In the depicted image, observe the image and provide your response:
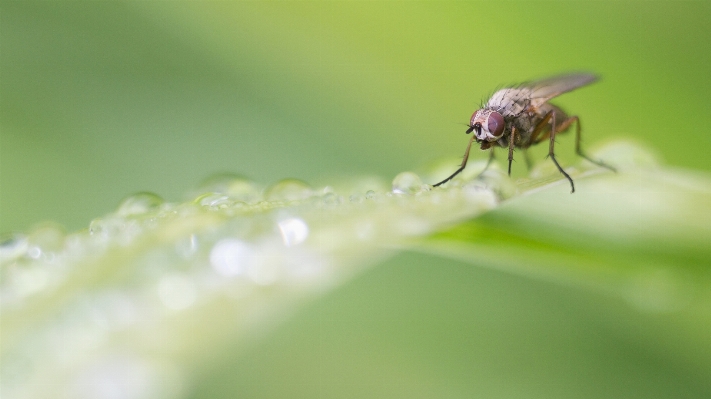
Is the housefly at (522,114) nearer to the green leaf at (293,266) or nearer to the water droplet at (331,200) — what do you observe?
the green leaf at (293,266)

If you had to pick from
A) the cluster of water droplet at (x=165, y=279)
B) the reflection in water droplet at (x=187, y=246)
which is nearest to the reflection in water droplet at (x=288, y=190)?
the cluster of water droplet at (x=165, y=279)

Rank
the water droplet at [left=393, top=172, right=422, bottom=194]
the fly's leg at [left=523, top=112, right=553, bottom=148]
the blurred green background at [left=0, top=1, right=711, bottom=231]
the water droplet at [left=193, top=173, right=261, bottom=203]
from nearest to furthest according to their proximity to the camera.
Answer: the water droplet at [left=393, top=172, right=422, bottom=194]
the water droplet at [left=193, top=173, right=261, bottom=203]
the fly's leg at [left=523, top=112, right=553, bottom=148]
the blurred green background at [left=0, top=1, right=711, bottom=231]

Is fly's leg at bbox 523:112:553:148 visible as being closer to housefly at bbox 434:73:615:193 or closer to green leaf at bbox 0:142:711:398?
housefly at bbox 434:73:615:193

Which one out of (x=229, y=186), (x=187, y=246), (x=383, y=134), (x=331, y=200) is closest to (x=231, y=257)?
(x=187, y=246)

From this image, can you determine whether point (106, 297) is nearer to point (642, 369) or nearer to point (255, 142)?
point (642, 369)

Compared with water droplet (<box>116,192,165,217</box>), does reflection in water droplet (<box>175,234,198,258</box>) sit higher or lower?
lower

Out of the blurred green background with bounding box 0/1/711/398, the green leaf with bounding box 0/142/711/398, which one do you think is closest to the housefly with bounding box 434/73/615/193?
the blurred green background with bounding box 0/1/711/398

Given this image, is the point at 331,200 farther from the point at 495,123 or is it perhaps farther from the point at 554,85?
the point at 554,85
